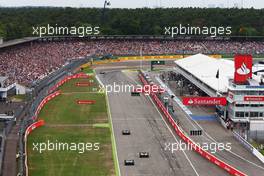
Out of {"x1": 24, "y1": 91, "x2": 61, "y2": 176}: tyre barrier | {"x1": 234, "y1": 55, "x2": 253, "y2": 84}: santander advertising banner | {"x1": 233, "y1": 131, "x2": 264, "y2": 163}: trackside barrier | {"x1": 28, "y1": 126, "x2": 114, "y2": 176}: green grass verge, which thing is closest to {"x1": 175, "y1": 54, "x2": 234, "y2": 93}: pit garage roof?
{"x1": 234, "y1": 55, "x2": 253, "y2": 84}: santander advertising banner

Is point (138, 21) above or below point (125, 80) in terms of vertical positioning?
above

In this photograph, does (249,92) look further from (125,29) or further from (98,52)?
(125,29)

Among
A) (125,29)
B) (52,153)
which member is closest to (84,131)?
(52,153)
